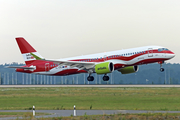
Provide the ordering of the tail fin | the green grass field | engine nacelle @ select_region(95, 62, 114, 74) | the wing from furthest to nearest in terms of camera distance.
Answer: the tail fin → the wing → engine nacelle @ select_region(95, 62, 114, 74) → the green grass field

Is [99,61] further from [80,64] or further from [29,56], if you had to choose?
[29,56]

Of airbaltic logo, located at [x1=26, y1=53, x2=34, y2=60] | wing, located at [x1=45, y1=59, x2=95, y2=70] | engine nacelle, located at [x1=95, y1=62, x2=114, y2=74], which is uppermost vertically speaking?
airbaltic logo, located at [x1=26, y1=53, x2=34, y2=60]

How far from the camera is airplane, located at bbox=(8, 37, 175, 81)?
5731 cm

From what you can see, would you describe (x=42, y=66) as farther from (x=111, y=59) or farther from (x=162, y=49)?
(x=162, y=49)

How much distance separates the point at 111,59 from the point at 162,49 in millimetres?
9377

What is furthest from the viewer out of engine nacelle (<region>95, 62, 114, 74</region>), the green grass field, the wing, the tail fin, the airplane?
the tail fin

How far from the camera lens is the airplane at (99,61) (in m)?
57.3

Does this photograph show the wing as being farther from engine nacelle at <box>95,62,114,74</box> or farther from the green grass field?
the green grass field

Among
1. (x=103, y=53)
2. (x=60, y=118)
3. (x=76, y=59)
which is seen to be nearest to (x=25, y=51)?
(x=76, y=59)

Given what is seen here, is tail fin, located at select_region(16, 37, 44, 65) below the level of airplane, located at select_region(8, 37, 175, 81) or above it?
above

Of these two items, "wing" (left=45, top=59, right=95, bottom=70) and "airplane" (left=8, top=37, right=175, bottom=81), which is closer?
"airplane" (left=8, top=37, right=175, bottom=81)

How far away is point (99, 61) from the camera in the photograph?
6259 centimetres

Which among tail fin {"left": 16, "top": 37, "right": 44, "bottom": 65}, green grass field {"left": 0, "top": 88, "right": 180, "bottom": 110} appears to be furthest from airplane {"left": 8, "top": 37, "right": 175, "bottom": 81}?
green grass field {"left": 0, "top": 88, "right": 180, "bottom": 110}

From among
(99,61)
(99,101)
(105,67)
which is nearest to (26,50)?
(99,61)
